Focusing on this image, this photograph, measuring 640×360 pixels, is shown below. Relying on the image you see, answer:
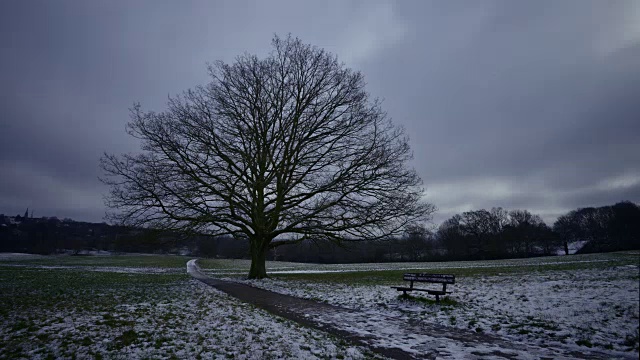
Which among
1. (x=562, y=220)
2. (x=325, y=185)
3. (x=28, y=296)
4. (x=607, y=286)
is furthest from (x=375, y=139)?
(x=28, y=296)

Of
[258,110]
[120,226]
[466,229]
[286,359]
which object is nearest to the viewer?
[286,359]

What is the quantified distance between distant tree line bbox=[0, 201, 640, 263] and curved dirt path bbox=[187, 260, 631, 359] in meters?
2.00

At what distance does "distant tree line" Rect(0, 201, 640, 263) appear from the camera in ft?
11.4

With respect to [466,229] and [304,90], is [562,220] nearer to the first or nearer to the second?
[304,90]

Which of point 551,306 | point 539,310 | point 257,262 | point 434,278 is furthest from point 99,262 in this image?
point 551,306

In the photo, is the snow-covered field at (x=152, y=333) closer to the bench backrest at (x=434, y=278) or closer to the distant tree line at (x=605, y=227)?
the distant tree line at (x=605, y=227)

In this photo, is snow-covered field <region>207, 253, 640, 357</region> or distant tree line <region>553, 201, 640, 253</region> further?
distant tree line <region>553, 201, 640, 253</region>

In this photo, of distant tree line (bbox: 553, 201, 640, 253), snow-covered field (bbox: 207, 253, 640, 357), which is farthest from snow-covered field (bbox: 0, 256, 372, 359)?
distant tree line (bbox: 553, 201, 640, 253)

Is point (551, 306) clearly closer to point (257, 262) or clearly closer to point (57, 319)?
point (57, 319)

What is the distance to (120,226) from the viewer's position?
16422mm

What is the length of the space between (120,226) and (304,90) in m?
13.2

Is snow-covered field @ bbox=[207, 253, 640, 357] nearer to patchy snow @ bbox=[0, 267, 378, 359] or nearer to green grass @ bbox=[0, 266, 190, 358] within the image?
patchy snow @ bbox=[0, 267, 378, 359]

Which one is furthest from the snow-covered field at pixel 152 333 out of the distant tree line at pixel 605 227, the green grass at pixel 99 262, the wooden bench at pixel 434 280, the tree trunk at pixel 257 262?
the green grass at pixel 99 262

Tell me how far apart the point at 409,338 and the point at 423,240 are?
31.7 m
